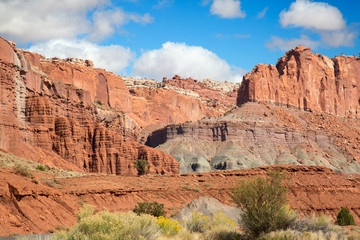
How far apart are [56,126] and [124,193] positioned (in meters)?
28.0

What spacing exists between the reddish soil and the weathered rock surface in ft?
180

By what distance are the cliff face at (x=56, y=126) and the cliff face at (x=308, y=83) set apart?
72.8m

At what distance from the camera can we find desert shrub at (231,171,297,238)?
62.5 ft

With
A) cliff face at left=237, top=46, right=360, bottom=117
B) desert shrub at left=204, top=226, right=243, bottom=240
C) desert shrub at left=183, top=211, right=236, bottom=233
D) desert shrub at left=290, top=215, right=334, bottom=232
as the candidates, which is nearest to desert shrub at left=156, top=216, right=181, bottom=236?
desert shrub at left=204, top=226, right=243, bottom=240

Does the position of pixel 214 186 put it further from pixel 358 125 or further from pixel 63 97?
pixel 358 125

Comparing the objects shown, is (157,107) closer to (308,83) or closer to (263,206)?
(308,83)

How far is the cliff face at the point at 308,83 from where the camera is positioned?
489 feet

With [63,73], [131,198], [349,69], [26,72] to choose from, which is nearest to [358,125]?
[349,69]

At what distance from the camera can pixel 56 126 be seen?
61031 mm

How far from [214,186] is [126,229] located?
30745mm

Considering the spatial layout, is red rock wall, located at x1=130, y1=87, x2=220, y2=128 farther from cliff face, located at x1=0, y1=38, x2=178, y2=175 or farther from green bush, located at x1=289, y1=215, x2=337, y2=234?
green bush, located at x1=289, y1=215, x2=337, y2=234

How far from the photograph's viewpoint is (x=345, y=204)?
160ft

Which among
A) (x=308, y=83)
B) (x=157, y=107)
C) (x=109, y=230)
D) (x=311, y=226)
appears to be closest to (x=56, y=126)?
(x=311, y=226)

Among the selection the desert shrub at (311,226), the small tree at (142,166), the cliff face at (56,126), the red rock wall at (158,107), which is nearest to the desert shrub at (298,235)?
the desert shrub at (311,226)
